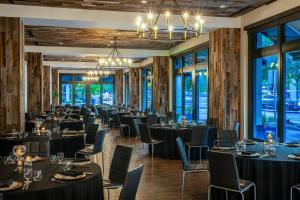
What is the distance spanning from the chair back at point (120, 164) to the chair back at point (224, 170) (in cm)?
105

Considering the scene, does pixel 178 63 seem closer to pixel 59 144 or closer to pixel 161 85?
pixel 161 85

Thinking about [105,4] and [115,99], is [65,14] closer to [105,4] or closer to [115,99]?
[105,4]

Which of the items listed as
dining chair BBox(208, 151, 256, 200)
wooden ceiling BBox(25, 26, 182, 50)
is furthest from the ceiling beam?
dining chair BBox(208, 151, 256, 200)

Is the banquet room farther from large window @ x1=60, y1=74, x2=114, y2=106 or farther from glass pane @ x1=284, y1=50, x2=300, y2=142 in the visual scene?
large window @ x1=60, y1=74, x2=114, y2=106

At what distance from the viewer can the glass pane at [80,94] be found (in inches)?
1149

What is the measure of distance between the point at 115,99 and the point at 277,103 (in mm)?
21248

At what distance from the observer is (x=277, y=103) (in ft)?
25.3

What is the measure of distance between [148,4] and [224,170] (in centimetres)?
477

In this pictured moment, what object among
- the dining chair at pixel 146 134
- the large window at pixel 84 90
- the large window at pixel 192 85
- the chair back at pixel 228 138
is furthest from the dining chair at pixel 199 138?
the large window at pixel 84 90

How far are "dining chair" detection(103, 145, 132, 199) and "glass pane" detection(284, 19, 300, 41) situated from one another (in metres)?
4.75

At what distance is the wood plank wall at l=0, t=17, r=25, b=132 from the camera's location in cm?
770

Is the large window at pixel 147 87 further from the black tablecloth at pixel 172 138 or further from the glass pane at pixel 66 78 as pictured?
the black tablecloth at pixel 172 138

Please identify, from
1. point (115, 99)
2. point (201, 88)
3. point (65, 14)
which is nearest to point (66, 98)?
point (115, 99)

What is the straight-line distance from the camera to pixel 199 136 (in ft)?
24.8
